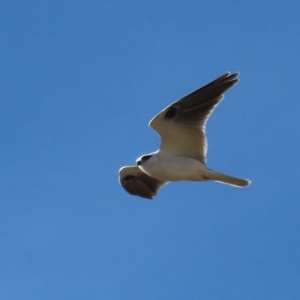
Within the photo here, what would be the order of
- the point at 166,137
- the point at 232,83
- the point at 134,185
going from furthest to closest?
the point at 134,185 < the point at 166,137 < the point at 232,83

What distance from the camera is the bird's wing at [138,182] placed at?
17953 mm

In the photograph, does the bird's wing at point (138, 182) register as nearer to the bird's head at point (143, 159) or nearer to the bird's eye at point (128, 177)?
the bird's eye at point (128, 177)

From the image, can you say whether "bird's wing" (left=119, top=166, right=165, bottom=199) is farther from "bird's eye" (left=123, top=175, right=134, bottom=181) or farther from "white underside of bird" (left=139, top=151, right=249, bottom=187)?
"white underside of bird" (left=139, top=151, right=249, bottom=187)

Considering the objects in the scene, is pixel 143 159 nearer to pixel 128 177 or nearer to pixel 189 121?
pixel 189 121

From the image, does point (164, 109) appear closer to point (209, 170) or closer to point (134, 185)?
point (209, 170)

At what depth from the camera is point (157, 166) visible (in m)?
16.1

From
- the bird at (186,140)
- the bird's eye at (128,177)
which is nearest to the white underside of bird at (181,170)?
→ the bird at (186,140)

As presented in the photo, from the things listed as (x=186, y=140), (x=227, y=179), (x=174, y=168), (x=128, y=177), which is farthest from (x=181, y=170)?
(x=128, y=177)

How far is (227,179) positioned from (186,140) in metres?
1.08

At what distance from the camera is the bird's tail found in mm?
15555

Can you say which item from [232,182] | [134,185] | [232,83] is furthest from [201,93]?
[134,185]

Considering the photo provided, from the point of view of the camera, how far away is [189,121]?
1598 centimetres

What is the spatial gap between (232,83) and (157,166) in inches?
78.4

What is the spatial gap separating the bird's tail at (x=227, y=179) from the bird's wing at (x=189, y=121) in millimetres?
534
